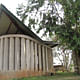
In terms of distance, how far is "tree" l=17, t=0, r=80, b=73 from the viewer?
9781mm

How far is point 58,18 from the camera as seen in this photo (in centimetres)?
1128

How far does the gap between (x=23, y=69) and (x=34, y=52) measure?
170cm

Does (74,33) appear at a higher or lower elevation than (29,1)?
lower

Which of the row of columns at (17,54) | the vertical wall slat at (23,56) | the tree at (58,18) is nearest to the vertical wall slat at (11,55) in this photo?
the row of columns at (17,54)

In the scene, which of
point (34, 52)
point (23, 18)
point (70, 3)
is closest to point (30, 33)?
point (34, 52)

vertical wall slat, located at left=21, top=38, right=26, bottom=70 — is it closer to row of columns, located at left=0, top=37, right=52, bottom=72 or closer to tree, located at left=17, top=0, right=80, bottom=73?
row of columns, located at left=0, top=37, right=52, bottom=72

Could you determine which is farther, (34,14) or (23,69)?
(34,14)

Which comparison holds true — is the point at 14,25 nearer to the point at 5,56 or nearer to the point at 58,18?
the point at 5,56

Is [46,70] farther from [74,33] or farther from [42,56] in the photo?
[74,33]

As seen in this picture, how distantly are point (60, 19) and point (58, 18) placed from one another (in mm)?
238

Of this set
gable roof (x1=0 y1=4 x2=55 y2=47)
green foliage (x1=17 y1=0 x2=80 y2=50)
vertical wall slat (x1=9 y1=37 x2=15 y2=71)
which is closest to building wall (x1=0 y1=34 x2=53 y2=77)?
vertical wall slat (x1=9 y1=37 x2=15 y2=71)

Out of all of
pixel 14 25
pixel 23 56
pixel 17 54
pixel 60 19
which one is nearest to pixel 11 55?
pixel 17 54

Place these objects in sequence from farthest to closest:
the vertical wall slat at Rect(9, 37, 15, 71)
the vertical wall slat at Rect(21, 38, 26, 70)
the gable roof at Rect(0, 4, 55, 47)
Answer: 1. the gable roof at Rect(0, 4, 55, 47)
2. the vertical wall slat at Rect(21, 38, 26, 70)
3. the vertical wall slat at Rect(9, 37, 15, 71)

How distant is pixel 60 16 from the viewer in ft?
36.8
